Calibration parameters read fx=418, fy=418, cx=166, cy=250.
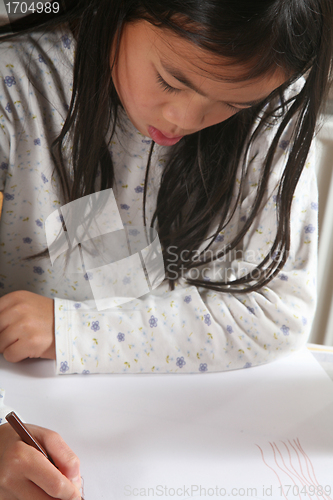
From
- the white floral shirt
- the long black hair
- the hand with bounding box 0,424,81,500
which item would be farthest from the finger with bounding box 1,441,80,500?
the long black hair

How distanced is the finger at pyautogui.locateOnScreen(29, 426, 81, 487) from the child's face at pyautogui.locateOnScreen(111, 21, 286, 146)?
25 centimetres

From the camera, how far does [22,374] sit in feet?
1.12

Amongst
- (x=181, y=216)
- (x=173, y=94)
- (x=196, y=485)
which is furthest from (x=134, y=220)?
(x=196, y=485)

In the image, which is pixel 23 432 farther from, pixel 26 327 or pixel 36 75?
pixel 36 75

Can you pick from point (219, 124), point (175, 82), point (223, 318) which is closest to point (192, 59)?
point (175, 82)

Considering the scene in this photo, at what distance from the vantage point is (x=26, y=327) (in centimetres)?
35

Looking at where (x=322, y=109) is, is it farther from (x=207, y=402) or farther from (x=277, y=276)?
(x=207, y=402)

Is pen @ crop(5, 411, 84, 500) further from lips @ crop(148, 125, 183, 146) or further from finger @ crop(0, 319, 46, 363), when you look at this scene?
lips @ crop(148, 125, 183, 146)

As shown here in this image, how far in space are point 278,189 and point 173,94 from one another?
0.53 feet

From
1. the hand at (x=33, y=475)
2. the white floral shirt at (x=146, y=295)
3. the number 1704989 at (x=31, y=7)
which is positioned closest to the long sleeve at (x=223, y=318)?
the white floral shirt at (x=146, y=295)

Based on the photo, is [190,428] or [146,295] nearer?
[190,428]

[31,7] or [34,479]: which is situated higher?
[31,7]

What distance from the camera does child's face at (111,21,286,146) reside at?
29cm

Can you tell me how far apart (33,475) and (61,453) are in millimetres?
21
